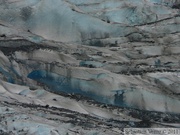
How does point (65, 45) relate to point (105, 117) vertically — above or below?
above

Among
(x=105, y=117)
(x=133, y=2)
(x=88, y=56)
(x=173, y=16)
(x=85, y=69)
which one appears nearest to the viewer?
(x=105, y=117)

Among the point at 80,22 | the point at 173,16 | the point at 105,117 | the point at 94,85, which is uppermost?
the point at 173,16

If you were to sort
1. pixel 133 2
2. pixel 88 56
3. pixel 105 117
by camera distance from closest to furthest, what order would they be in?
pixel 105 117 → pixel 88 56 → pixel 133 2

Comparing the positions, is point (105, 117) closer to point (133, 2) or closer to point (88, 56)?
point (88, 56)

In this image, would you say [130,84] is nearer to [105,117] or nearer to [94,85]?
[94,85]

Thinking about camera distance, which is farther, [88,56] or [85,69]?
[88,56]

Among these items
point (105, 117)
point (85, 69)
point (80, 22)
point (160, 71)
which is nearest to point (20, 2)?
point (80, 22)
